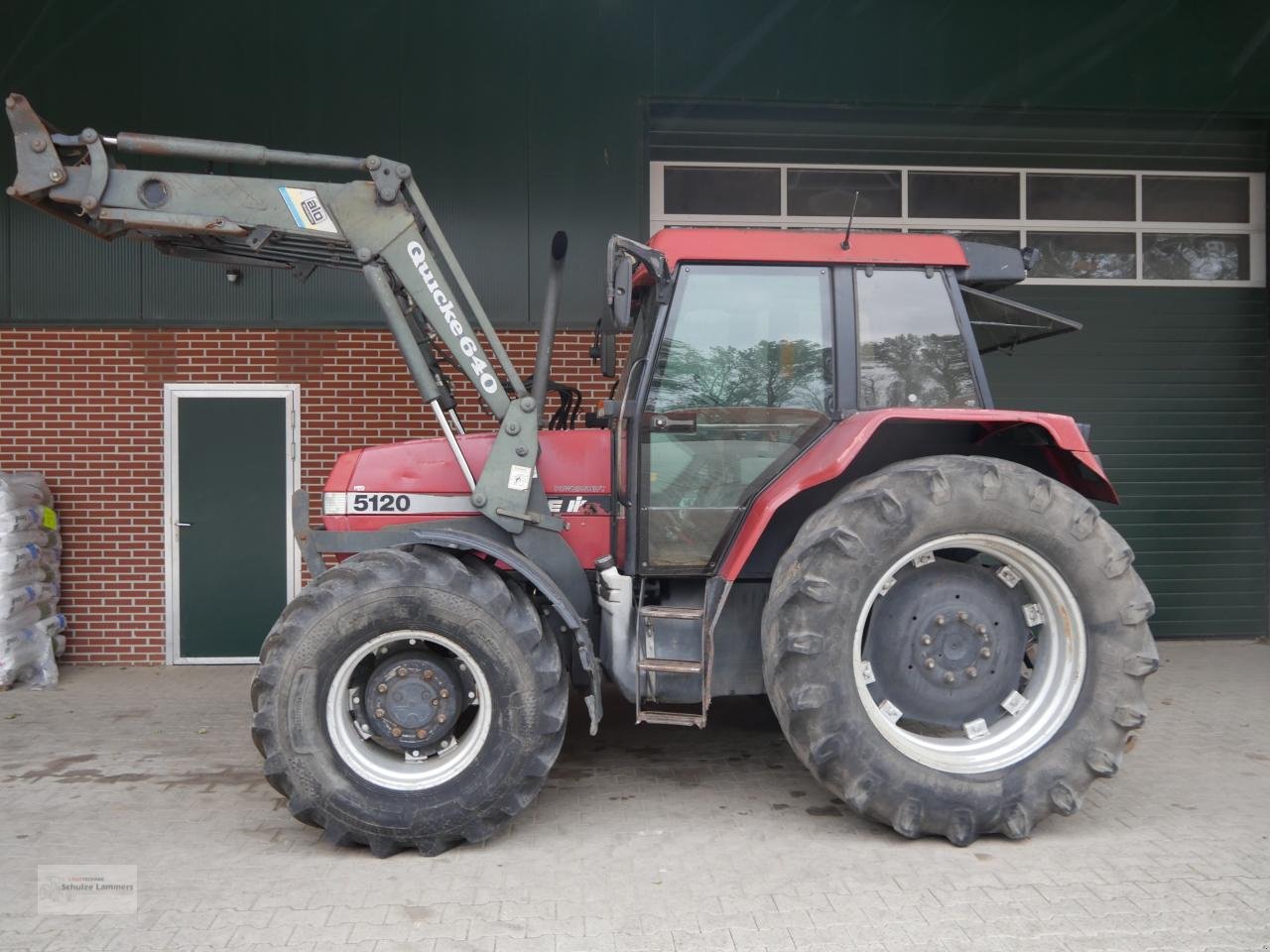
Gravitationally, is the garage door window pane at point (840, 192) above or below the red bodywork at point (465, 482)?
above

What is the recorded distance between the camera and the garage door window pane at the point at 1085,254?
869 centimetres

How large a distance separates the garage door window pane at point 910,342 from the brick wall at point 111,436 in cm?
391

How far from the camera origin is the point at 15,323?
7605 mm

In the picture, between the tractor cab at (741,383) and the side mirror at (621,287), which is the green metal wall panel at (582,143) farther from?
the side mirror at (621,287)

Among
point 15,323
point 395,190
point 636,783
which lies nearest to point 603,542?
point 636,783

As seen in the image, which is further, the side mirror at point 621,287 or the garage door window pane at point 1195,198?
the garage door window pane at point 1195,198

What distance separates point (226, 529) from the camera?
7734 mm

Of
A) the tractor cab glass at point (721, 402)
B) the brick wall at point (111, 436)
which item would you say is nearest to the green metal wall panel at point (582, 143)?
the brick wall at point (111, 436)

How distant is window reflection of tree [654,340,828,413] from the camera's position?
4.34m

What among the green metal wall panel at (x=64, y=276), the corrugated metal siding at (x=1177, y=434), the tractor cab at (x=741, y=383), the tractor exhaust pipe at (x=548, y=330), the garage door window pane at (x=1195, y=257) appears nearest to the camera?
the tractor cab at (x=741, y=383)

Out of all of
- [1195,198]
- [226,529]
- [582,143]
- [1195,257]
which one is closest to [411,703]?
[226,529]

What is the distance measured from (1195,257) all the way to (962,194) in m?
2.29

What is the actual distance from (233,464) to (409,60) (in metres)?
3.64

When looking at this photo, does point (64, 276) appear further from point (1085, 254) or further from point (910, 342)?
point (1085, 254)
